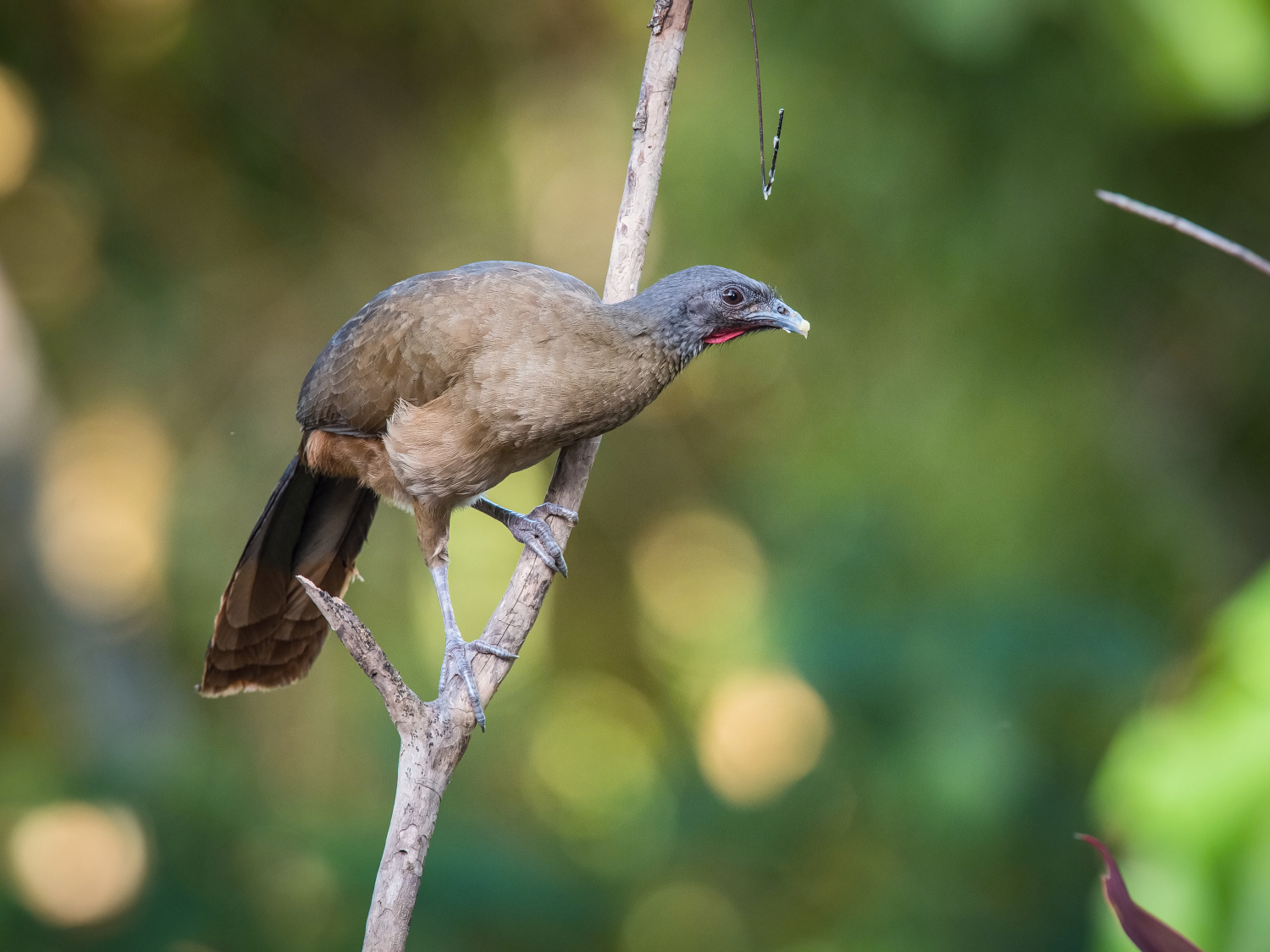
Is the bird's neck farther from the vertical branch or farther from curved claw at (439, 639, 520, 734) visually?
curved claw at (439, 639, 520, 734)

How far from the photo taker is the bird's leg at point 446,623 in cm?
191

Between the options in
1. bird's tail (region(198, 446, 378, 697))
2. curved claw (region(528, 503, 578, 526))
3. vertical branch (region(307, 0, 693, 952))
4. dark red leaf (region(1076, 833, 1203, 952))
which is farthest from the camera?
bird's tail (region(198, 446, 378, 697))

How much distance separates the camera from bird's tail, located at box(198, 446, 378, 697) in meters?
2.42

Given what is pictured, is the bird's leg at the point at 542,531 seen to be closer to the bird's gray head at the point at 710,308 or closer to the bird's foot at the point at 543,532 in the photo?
the bird's foot at the point at 543,532

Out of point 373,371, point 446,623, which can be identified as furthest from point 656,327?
point 446,623

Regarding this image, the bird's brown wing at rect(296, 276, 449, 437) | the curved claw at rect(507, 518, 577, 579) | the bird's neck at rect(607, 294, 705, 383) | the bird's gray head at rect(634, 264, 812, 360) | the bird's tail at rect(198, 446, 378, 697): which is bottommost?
the bird's tail at rect(198, 446, 378, 697)

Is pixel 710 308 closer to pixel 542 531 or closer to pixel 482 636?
pixel 542 531

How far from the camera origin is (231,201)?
496cm

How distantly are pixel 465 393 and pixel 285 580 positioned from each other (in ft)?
2.24

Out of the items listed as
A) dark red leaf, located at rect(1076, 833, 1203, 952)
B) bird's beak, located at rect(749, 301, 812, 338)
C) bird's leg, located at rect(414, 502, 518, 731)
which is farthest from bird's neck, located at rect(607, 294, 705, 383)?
dark red leaf, located at rect(1076, 833, 1203, 952)

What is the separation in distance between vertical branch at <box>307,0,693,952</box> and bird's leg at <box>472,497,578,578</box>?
0.06 feet

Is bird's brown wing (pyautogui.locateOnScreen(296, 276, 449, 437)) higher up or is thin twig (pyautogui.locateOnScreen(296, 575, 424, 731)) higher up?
bird's brown wing (pyautogui.locateOnScreen(296, 276, 449, 437))

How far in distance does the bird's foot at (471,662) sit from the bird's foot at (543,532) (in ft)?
0.61

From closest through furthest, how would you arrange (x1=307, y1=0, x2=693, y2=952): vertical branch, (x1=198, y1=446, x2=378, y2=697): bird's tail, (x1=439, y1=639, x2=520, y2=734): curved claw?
(x1=307, y1=0, x2=693, y2=952): vertical branch
(x1=439, y1=639, x2=520, y2=734): curved claw
(x1=198, y1=446, x2=378, y2=697): bird's tail
